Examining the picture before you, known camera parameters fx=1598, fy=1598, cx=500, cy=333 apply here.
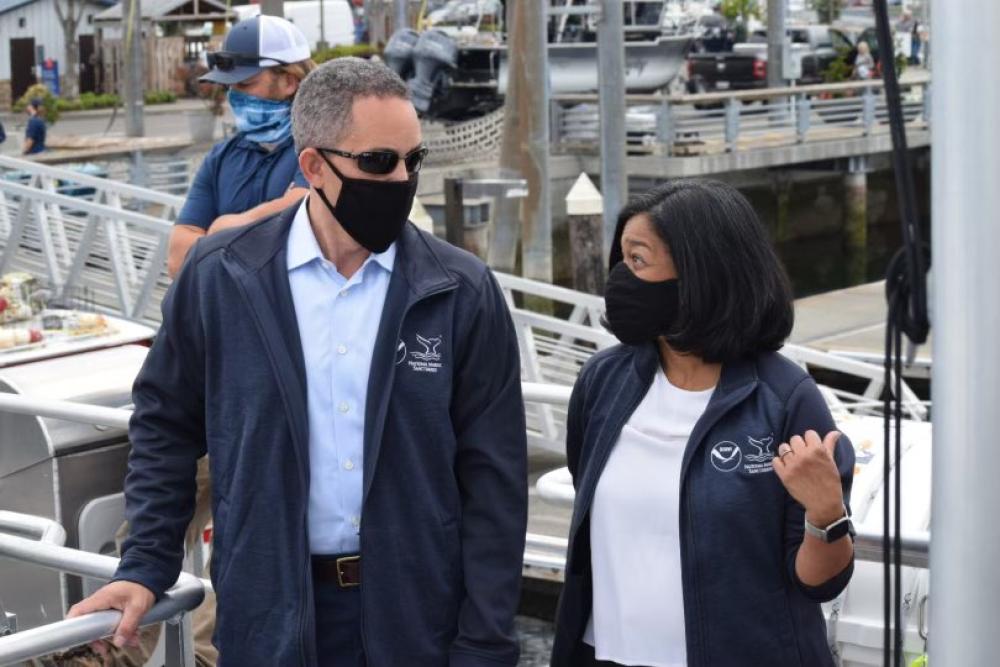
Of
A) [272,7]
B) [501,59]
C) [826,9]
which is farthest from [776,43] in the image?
[272,7]

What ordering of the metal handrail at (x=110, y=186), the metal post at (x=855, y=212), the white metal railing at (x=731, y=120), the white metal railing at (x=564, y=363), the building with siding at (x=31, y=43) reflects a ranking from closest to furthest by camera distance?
the white metal railing at (x=564, y=363)
the metal handrail at (x=110, y=186)
the white metal railing at (x=731, y=120)
the metal post at (x=855, y=212)
the building with siding at (x=31, y=43)

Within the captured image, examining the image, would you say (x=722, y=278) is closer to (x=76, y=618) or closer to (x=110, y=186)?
(x=76, y=618)

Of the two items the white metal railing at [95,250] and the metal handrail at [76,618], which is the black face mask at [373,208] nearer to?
the metal handrail at [76,618]

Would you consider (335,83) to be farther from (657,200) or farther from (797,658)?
(797,658)

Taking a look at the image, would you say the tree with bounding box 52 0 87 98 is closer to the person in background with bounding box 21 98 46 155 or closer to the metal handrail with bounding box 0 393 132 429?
the person in background with bounding box 21 98 46 155

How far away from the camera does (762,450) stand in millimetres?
2850

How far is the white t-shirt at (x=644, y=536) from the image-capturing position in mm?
2896

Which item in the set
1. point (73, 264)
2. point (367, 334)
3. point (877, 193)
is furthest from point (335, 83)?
point (877, 193)

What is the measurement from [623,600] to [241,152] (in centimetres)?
207

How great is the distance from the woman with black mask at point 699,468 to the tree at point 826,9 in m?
49.3

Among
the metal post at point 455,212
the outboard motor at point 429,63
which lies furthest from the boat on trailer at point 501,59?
the metal post at point 455,212

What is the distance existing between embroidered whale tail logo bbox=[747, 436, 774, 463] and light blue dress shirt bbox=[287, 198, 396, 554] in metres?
0.70

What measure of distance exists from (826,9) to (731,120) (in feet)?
93.2

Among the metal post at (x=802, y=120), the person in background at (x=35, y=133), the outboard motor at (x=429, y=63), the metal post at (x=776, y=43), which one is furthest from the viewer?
the metal post at (x=776, y=43)
